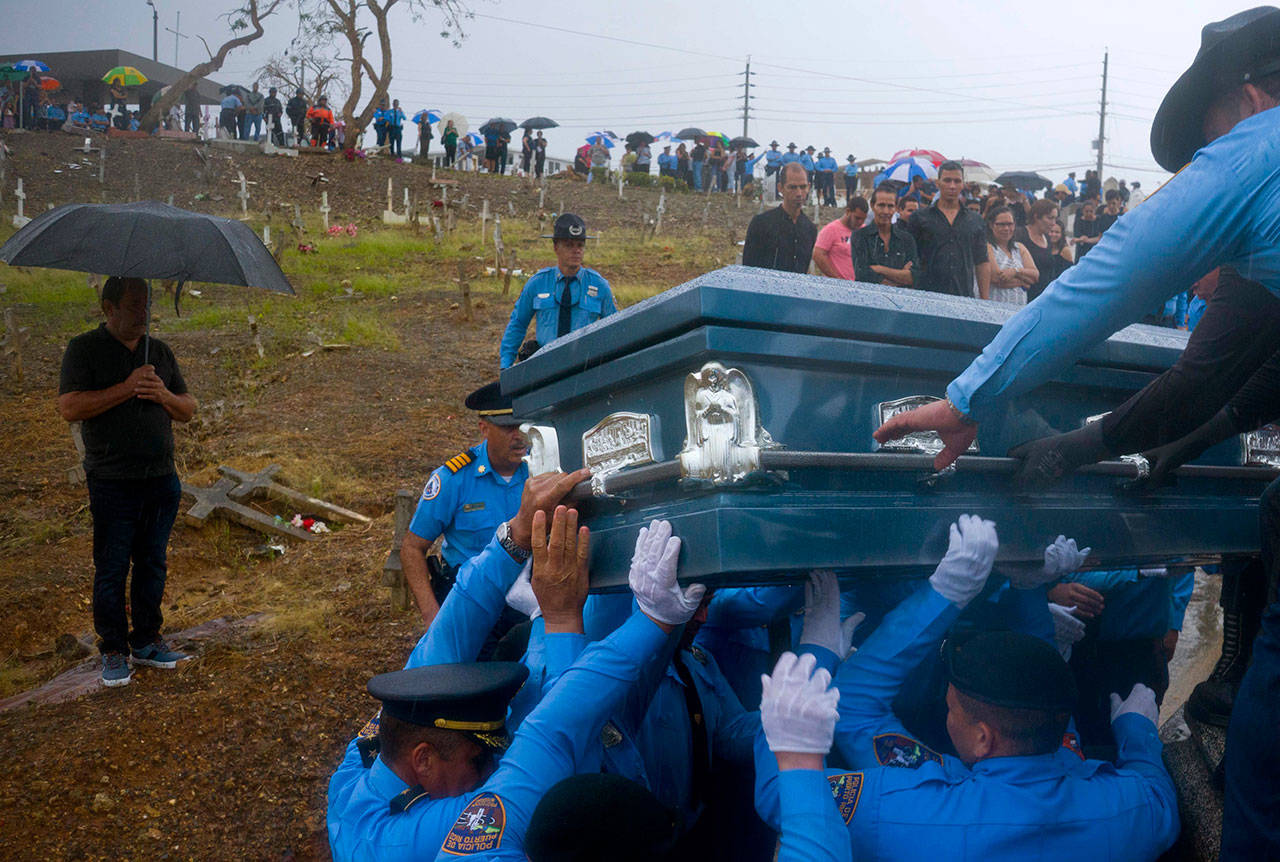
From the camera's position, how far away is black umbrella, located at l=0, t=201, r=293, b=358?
4.20 meters

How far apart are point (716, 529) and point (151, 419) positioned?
3.64 metres

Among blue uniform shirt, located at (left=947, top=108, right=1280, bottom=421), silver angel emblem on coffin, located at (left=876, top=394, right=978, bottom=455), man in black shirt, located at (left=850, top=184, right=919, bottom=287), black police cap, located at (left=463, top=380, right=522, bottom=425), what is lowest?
black police cap, located at (left=463, top=380, right=522, bottom=425)

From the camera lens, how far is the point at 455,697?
210 cm

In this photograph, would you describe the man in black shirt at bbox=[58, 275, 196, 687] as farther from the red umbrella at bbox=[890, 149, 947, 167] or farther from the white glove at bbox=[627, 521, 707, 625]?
the red umbrella at bbox=[890, 149, 947, 167]

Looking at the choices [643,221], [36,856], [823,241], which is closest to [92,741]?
[36,856]

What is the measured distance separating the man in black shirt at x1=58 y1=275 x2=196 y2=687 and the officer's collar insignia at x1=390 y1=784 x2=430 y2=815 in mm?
2959

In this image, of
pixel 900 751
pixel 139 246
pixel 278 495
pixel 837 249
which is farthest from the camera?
pixel 278 495

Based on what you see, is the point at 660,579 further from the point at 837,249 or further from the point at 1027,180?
the point at 1027,180

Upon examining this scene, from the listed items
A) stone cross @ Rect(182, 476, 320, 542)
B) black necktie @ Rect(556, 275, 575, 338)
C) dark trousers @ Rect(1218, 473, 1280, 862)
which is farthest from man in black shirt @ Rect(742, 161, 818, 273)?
dark trousers @ Rect(1218, 473, 1280, 862)

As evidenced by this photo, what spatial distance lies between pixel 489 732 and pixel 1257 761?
1.45 metres

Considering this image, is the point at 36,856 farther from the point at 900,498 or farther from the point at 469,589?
the point at 900,498

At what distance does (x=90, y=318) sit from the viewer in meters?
13.1

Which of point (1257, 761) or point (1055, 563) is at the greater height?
point (1055, 563)

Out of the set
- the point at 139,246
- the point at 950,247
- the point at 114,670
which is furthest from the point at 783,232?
the point at 114,670
